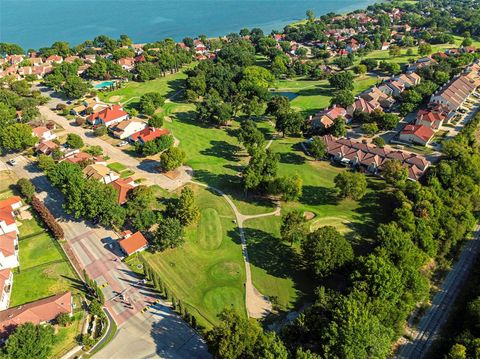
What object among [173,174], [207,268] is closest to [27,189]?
[173,174]

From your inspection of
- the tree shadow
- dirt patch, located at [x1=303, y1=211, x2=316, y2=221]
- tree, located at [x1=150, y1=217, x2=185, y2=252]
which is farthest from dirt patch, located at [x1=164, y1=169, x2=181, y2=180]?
dirt patch, located at [x1=303, y1=211, x2=316, y2=221]

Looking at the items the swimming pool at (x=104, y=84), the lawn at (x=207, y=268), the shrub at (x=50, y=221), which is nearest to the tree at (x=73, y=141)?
the shrub at (x=50, y=221)

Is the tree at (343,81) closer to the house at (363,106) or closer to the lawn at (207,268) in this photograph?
the house at (363,106)

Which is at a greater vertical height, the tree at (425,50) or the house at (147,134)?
the tree at (425,50)

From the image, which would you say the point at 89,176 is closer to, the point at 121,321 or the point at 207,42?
the point at 121,321

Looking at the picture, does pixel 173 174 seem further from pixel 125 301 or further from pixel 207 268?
pixel 125 301

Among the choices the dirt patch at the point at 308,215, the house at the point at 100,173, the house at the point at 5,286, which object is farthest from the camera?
the house at the point at 100,173

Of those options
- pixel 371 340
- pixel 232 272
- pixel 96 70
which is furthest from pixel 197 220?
pixel 96 70
